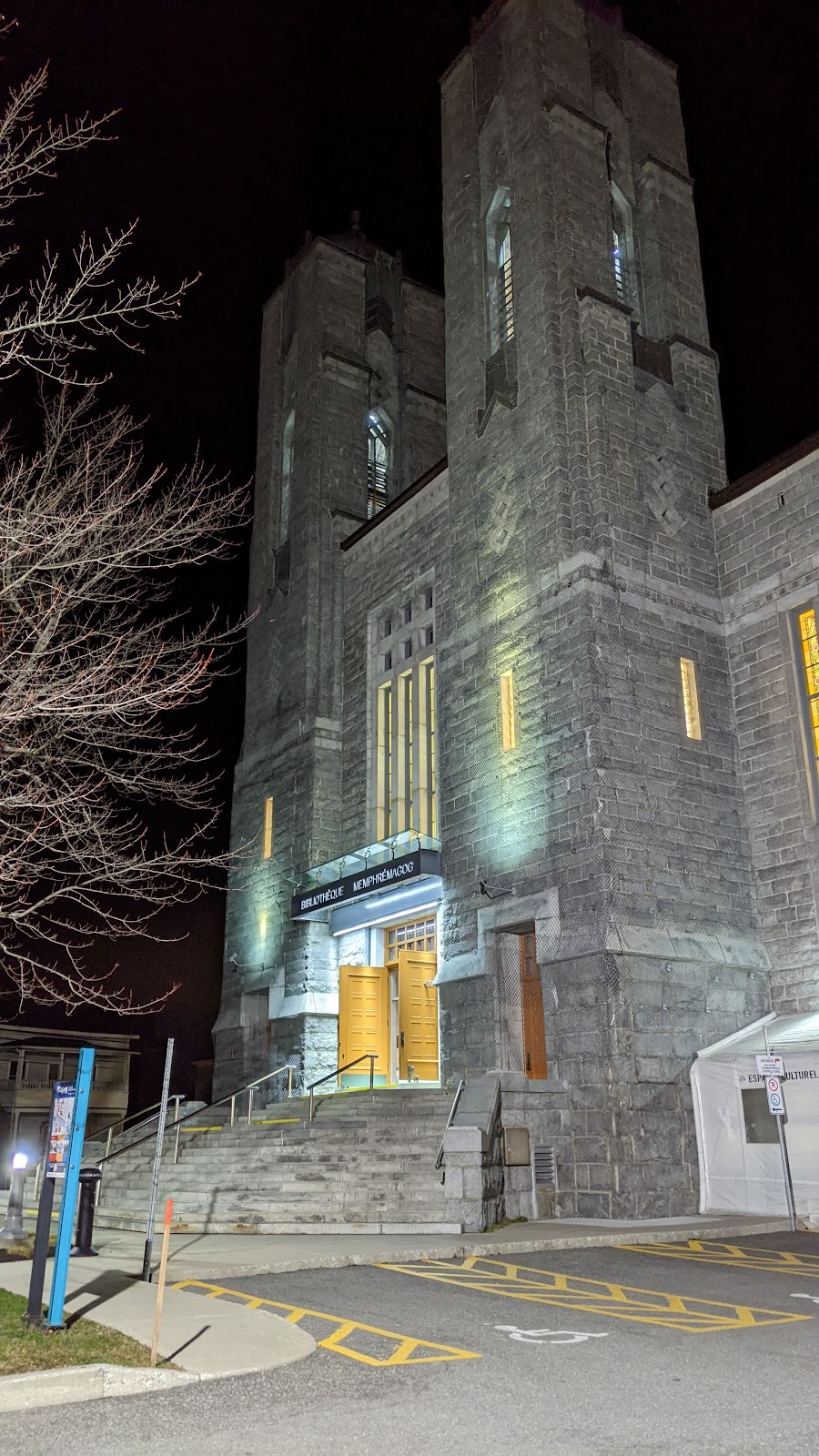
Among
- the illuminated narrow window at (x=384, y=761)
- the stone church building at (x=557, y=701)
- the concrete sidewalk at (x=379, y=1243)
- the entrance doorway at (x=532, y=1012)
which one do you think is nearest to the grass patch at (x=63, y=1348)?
the concrete sidewalk at (x=379, y=1243)

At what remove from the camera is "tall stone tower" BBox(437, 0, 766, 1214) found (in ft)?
61.6

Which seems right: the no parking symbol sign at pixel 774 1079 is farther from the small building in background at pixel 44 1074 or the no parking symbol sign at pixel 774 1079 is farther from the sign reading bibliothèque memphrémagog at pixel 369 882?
the small building in background at pixel 44 1074

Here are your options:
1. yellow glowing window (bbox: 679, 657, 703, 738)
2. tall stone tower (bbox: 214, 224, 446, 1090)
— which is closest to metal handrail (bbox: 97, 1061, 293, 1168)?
tall stone tower (bbox: 214, 224, 446, 1090)

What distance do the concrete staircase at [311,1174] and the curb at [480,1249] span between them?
64.6 inches

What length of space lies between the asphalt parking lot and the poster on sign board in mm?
2068

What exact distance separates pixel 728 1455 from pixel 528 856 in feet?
50.3

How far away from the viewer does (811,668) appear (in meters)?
21.4

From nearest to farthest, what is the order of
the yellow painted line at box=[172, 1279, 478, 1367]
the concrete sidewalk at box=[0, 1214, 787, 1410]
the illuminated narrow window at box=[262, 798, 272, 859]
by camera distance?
1. the concrete sidewalk at box=[0, 1214, 787, 1410]
2. the yellow painted line at box=[172, 1279, 478, 1367]
3. the illuminated narrow window at box=[262, 798, 272, 859]

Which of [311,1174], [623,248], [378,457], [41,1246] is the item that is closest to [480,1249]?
[311,1174]

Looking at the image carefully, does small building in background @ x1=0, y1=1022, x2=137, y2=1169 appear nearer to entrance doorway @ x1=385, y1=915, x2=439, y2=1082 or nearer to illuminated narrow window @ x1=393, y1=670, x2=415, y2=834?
entrance doorway @ x1=385, y1=915, x2=439, y2=1082

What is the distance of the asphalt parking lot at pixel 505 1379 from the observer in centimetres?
587

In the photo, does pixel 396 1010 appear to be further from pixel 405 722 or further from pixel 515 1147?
pixel 515 1147

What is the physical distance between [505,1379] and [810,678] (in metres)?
16.7

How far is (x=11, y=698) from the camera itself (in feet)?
36.4
